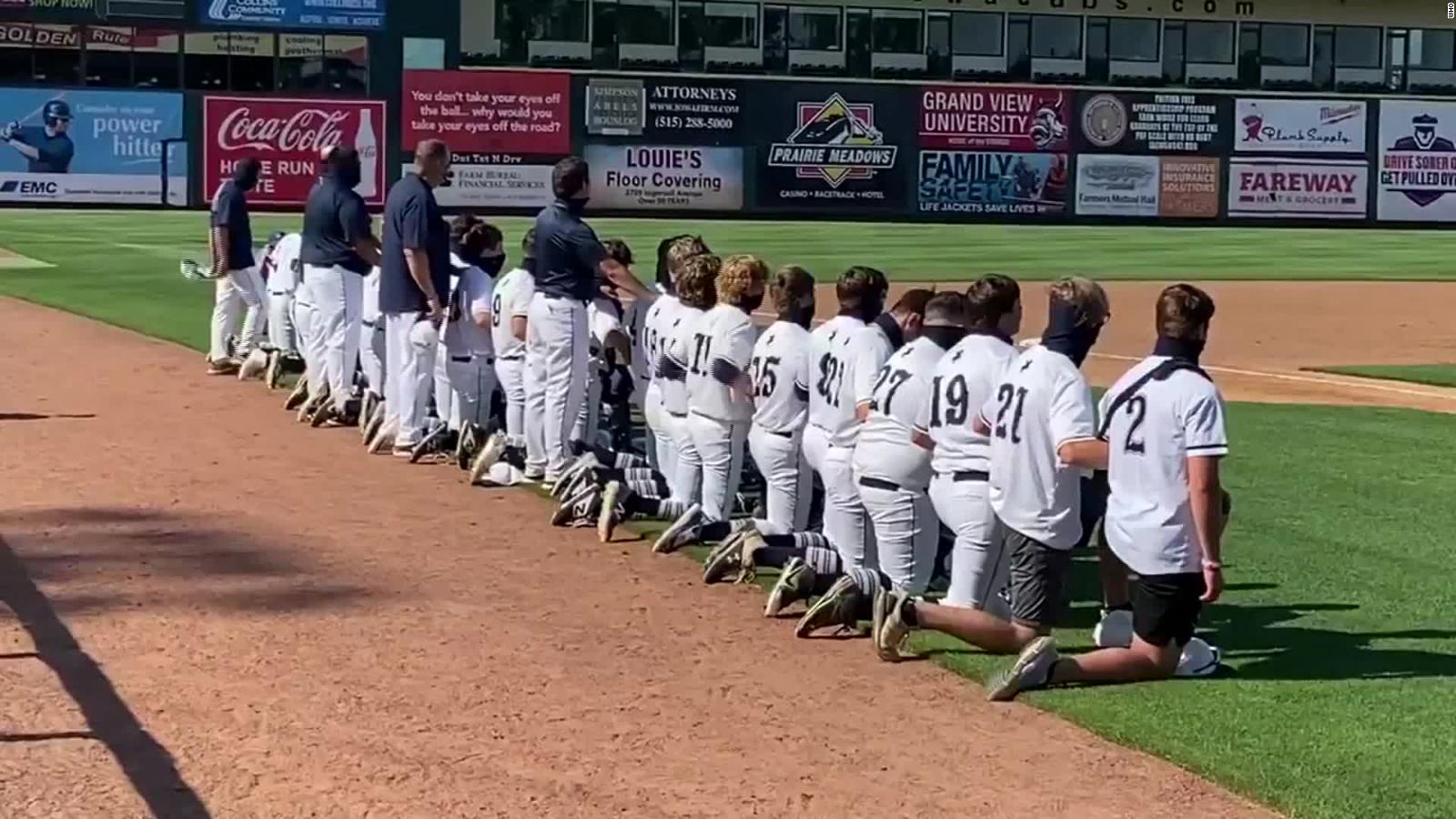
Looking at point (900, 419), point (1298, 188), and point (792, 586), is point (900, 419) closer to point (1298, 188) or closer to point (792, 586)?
point (792, 586)

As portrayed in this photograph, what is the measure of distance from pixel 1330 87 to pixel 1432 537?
51603 millimetres

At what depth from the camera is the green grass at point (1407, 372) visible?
760 inches

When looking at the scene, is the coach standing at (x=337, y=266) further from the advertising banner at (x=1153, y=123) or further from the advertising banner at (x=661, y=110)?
the advertising banner at (x=1153, y=123)

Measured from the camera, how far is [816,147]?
54.0m

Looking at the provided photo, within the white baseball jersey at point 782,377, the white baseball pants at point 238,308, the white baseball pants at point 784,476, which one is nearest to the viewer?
the white baseball jersey at point 782,377

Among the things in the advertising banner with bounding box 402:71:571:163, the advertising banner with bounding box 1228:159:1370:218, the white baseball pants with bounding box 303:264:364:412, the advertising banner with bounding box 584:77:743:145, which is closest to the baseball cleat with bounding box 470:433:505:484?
the white baseball pants with bounding box 303:264:364:412

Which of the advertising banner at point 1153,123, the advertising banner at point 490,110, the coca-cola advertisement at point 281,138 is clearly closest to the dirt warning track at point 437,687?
the coca-cola advertisement at point 281,138

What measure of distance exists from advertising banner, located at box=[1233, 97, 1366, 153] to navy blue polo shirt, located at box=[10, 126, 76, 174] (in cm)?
2978

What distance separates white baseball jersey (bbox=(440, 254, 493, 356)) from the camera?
12867mm

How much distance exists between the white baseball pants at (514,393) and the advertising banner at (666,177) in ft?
131

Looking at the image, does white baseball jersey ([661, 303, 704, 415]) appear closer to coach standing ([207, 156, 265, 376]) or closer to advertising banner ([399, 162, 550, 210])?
coach standing ([207, 156, 265, 376])

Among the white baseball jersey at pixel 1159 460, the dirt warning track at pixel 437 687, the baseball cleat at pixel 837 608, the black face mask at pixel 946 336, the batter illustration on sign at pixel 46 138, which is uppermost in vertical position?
the batter illustration on sign at pixel 46 138

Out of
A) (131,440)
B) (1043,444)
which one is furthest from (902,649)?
(131,440)

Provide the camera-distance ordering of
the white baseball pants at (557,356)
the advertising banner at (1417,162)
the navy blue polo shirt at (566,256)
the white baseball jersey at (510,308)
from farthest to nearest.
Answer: the advertising banner at (1417,162) < the white baseball jersey at (510,308) < the white baseball pants at (557,356) < the navy blue polo shirt at (566,256)
